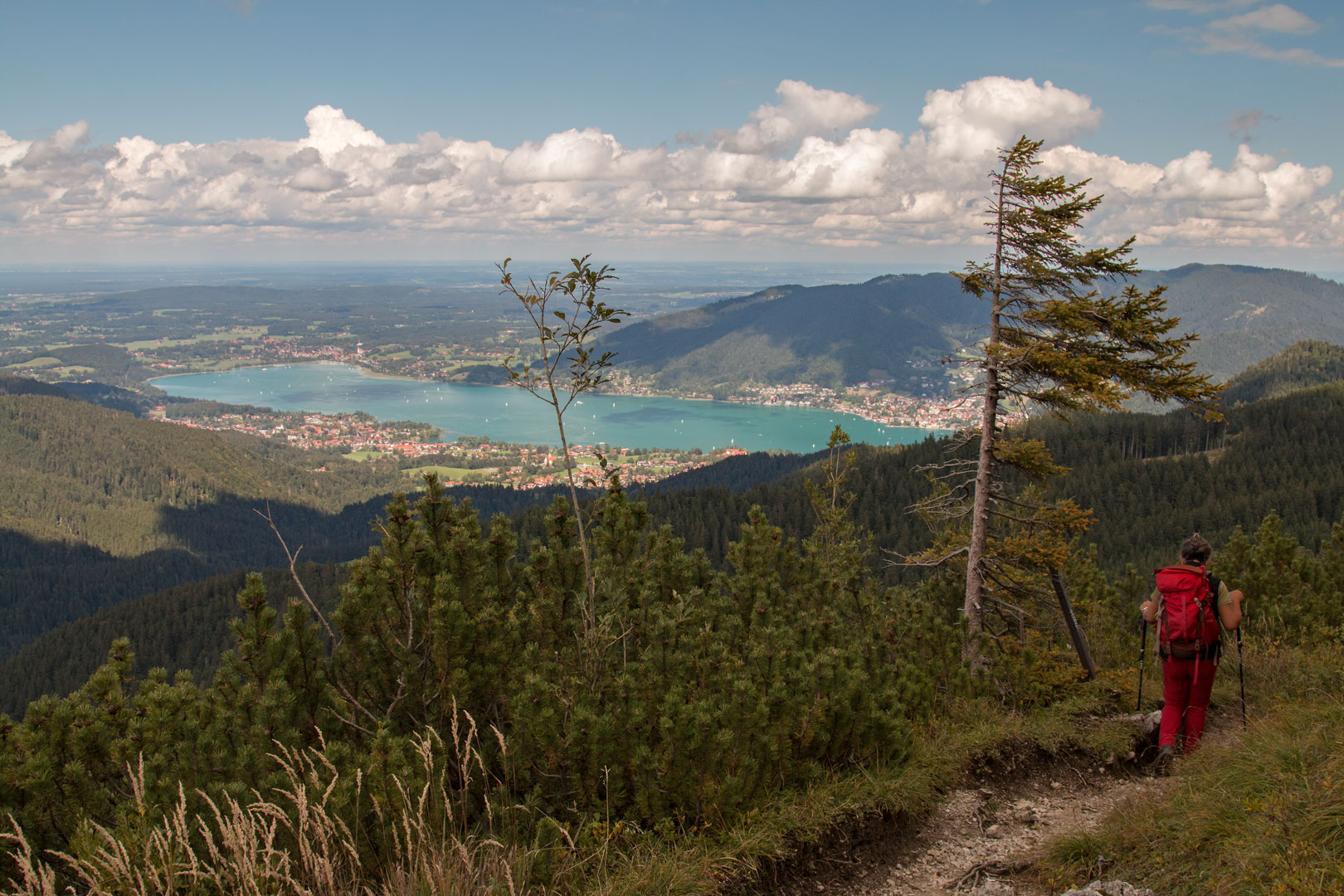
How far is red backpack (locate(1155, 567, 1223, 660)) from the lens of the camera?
5730 mm

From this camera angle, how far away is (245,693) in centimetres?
461

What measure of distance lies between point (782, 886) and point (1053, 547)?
6.80m

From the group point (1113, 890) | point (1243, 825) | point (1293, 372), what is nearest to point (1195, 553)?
point (1243, 825)

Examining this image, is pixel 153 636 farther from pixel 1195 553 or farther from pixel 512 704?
pixel 1195 553

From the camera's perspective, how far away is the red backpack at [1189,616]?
226 inches

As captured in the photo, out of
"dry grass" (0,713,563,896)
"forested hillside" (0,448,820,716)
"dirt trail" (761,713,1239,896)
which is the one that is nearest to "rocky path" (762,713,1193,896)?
"dirt trail" (761,713,1239,896)

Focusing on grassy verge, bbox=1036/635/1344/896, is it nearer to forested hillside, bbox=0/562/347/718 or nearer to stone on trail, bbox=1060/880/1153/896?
stone on trail, bbox=1060/880/1153/896

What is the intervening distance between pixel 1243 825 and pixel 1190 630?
7.63 feet

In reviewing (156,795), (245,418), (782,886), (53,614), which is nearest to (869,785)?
(782,886)

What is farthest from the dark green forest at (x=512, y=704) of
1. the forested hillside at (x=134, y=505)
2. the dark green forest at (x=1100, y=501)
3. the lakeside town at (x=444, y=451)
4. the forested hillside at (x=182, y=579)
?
the lakeside town at (x=444, y=451)

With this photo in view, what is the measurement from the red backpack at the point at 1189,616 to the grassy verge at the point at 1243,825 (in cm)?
62

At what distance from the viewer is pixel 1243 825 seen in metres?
3.78

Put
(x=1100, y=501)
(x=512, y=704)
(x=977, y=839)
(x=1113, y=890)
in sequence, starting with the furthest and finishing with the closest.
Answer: (x=1100, y=501) → (x=977, y=839) → (x=512, y=704) → (x=1113, y=890)

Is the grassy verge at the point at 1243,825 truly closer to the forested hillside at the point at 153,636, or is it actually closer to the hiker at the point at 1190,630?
the hiker at the point at 1190,630
